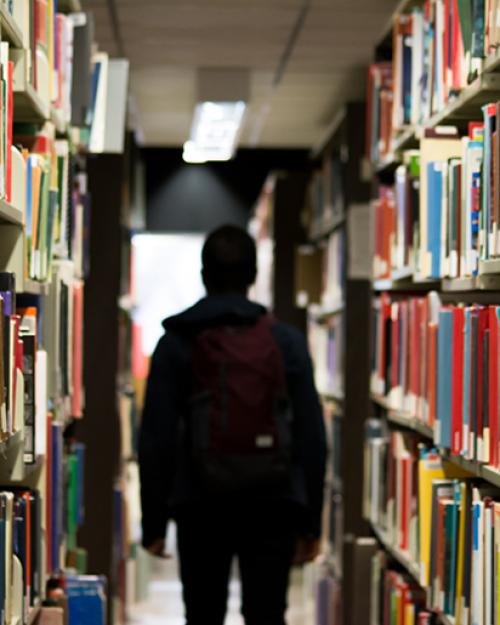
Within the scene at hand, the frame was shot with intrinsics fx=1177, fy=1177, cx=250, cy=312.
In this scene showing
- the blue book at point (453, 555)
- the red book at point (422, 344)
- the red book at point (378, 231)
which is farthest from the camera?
the red book at point (378, 231)

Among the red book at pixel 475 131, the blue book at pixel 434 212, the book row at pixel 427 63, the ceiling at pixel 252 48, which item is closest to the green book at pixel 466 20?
the book row at pixel 427 63

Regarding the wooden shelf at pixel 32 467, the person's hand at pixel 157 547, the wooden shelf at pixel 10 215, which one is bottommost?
the person's hand at pixel 157 547

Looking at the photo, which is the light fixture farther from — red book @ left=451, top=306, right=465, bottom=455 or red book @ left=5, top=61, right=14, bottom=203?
red book @ left=5, top=61, right=14, bottom=203

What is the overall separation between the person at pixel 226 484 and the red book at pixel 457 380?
48cm

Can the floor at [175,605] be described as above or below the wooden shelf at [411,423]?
below

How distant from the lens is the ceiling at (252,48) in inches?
191

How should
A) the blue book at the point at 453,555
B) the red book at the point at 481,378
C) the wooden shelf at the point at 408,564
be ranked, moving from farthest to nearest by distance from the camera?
the wooden shelf at the point at 408,564
the blue book at the point at 453,555
the red book at the point at 481,378

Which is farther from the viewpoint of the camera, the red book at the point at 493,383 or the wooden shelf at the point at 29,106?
the wooden shelf at the point at 29,106

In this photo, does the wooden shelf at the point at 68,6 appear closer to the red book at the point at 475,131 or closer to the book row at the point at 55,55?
the book row at the point at 55,55

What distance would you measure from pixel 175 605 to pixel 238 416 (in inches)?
144

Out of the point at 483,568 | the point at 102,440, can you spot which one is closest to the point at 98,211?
the point at 102,440

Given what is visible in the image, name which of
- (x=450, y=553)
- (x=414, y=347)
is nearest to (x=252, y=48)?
(x=414, y=347)

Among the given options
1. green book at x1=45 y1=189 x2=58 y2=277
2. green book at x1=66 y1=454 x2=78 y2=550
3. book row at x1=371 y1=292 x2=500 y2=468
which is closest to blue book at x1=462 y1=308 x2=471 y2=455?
book row at x1=371 y1=292 x2=500 y2=468

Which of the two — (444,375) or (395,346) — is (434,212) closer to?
(444,375)
